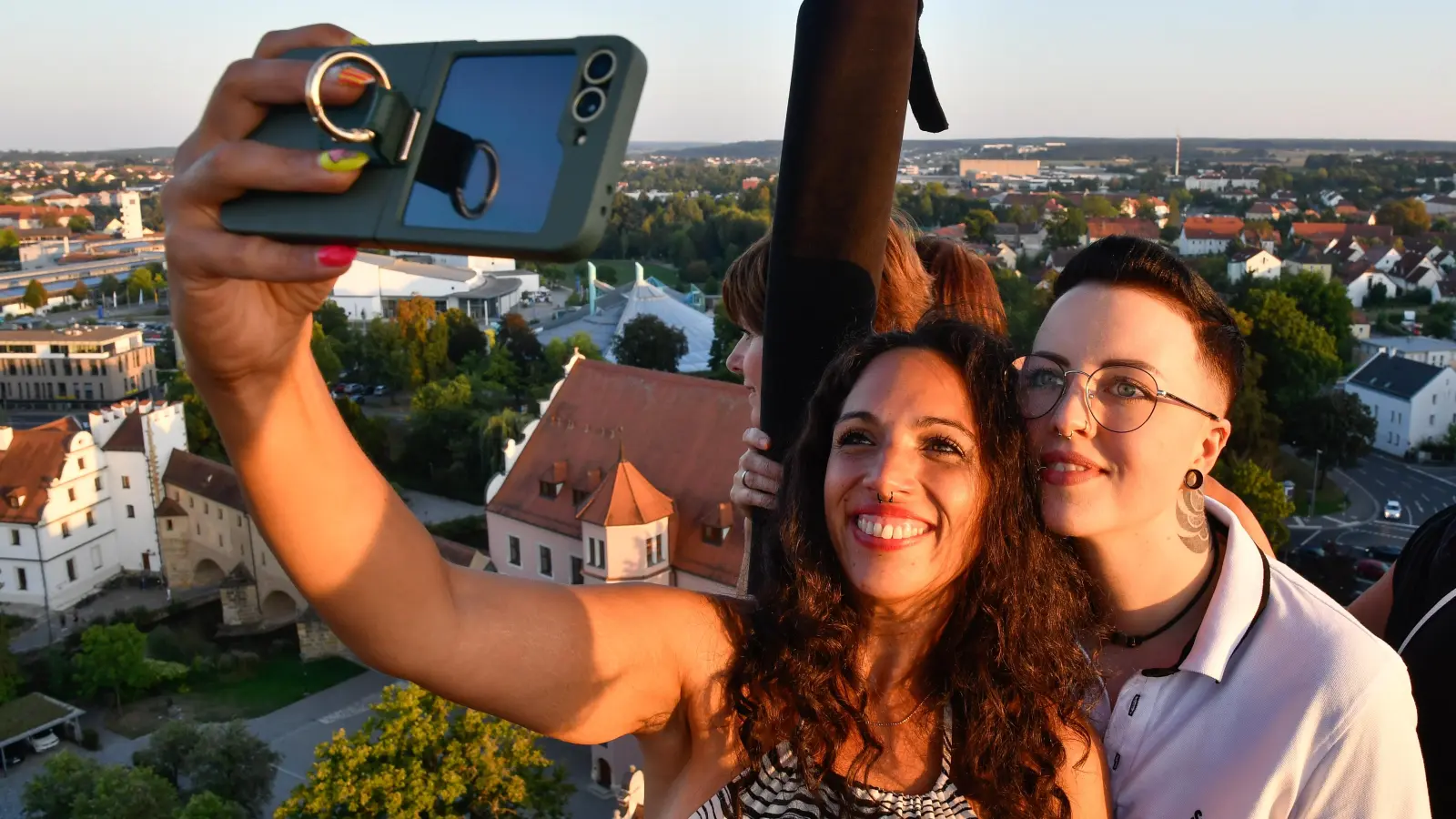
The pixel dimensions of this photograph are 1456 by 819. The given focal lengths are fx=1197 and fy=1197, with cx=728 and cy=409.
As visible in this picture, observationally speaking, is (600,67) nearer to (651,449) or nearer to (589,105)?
(589,105)

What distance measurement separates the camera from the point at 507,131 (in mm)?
1055

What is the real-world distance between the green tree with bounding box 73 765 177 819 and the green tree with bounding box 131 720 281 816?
19.3 inches

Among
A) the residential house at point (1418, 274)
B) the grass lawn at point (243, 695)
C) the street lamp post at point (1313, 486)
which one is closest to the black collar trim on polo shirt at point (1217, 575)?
the grass lawn at point (243, 695)

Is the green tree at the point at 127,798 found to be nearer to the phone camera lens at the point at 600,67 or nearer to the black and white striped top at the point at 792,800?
the black and white striped top at the point at 792,800

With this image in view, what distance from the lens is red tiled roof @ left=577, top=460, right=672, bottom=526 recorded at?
14.7 meters

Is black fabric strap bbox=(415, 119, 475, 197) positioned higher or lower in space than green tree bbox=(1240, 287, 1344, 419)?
higher

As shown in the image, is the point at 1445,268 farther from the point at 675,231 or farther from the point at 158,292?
the point at 158,292

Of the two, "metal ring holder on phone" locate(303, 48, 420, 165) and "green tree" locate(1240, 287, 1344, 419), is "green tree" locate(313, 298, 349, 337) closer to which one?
"green tree" locate(1240, 287, 1344, 419)

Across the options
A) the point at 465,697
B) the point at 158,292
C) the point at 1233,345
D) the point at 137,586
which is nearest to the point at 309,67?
the point at 465,697

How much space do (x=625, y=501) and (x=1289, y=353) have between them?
57.8ft

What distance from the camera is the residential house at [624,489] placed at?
48.6ft

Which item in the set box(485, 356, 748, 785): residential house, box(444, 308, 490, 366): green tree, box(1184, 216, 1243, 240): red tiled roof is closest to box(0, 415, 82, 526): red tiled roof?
box(485, 356, 748, 785): residential house

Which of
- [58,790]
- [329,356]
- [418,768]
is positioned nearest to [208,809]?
[58,790]

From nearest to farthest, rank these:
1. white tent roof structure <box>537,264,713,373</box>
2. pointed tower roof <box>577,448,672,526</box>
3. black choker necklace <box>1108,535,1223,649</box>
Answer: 1. black choker necklace <box>1108,535,1223,649</box>
2. pointed tower roof <box>577,448,672,526</box>
3. white tent roof structure <box>537,264,713,373</box>
